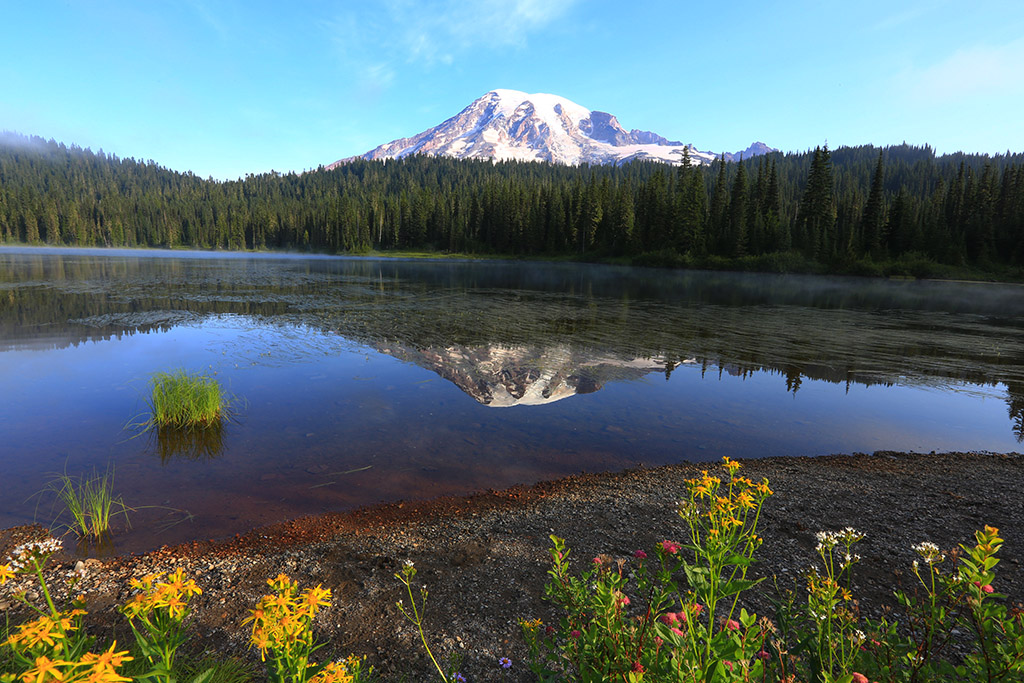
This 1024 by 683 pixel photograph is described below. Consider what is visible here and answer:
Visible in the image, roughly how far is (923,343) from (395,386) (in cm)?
2771

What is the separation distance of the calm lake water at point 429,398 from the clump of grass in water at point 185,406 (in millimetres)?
459

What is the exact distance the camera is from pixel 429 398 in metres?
13.9

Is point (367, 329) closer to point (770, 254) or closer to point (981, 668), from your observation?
point (981, 668)

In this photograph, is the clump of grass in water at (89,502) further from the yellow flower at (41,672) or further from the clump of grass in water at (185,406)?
the yellow flower at (41,672)

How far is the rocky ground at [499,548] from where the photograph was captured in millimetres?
4859

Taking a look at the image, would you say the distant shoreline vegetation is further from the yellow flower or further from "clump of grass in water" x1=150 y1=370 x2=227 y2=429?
the yellow flower

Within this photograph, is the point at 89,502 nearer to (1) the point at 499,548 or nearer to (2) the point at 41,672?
(1) the point at 499,548

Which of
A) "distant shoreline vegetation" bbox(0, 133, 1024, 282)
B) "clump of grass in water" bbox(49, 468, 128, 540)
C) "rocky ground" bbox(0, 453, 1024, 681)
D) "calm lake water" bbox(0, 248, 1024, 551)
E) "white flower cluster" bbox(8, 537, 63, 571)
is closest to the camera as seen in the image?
"white flower cluster" bbox(8, 537, 63, 571)

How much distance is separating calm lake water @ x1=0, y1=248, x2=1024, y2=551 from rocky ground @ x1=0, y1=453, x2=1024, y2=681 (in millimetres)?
1085

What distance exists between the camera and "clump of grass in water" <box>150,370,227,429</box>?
11016mm

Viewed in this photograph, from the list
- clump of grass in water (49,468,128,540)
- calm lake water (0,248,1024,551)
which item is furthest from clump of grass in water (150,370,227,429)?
clump of grass in water (49,468,128,540)

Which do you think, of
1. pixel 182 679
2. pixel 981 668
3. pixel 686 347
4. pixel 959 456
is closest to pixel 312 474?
pixel 182 679

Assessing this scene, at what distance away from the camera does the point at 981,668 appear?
2.41m

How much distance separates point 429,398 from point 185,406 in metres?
6.02
